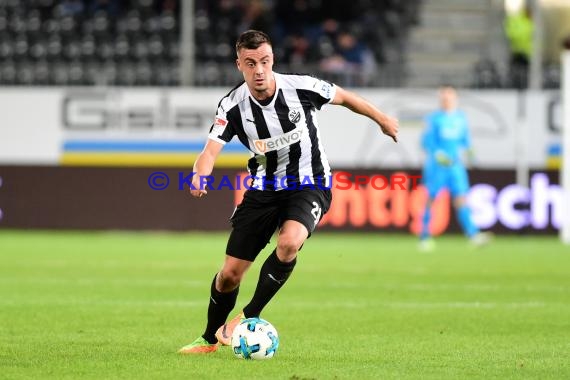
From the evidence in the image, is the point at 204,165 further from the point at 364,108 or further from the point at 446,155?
the point at 446,155

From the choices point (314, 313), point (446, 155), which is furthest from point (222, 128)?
point (446, 155)

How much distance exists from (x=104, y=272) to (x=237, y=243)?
642cm

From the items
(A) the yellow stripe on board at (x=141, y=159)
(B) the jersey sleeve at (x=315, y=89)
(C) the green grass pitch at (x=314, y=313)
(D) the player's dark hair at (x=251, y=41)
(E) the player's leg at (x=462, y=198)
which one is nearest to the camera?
(C) the green grass pitch at (x=314, y=313)

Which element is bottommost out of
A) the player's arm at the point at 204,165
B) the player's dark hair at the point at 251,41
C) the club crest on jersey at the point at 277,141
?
the player's arm at the point at 204,165

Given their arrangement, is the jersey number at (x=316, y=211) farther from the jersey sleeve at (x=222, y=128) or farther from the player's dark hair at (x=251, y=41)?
the player's dark hair at (x=251, y=41)

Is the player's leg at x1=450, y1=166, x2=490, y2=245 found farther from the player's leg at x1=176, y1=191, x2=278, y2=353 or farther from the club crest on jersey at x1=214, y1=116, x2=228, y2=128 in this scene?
the club crest on jersey at x1=214, y1=116, x2=228, y2=128

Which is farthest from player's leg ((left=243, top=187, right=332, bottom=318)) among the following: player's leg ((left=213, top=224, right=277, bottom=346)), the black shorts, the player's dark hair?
the player's dark hair

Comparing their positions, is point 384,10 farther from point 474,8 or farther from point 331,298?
point 331,298

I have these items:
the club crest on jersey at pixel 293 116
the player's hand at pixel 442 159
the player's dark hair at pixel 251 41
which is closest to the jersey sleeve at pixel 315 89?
the club crest on jersey at pixel 293 116

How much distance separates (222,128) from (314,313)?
2826 millimetres

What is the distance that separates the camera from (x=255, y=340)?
7.19m

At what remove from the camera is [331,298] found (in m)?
11.2

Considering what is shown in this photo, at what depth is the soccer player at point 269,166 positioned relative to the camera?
7426 mm

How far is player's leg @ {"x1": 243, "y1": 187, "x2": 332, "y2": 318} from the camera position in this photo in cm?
733
